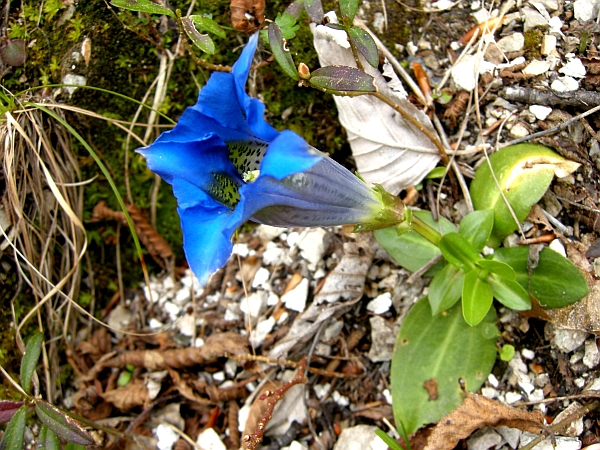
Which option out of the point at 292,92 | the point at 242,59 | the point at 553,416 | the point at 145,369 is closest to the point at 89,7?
the point at 292,92

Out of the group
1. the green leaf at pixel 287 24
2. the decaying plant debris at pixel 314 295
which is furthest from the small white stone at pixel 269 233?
the green leaf at pixel 287 24

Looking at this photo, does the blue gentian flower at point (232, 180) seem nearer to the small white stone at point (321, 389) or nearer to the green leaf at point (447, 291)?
the green leaf at point (447, 291)

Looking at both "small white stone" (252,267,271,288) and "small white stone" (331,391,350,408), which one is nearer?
"small white stone" (331,391,350,408)

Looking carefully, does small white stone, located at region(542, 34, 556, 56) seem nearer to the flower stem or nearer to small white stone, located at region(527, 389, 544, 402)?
the flower stem

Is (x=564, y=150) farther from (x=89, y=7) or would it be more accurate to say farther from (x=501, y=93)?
(x=89, y=7)

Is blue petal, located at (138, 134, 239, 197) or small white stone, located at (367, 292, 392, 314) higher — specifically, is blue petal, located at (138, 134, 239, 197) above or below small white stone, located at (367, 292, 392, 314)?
above

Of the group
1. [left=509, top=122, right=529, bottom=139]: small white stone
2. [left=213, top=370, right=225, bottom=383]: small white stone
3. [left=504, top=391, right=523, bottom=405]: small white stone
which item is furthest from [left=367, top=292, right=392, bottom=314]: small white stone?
[left=509, top=122, right=529, bottom=139]: small white stone

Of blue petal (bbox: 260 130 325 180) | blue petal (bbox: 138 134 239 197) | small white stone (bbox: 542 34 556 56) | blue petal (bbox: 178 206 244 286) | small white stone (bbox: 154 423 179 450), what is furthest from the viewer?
small white stone (bbox: 154 423 179 450)

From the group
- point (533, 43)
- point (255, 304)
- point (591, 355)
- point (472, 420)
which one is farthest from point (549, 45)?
point (255, 304)
